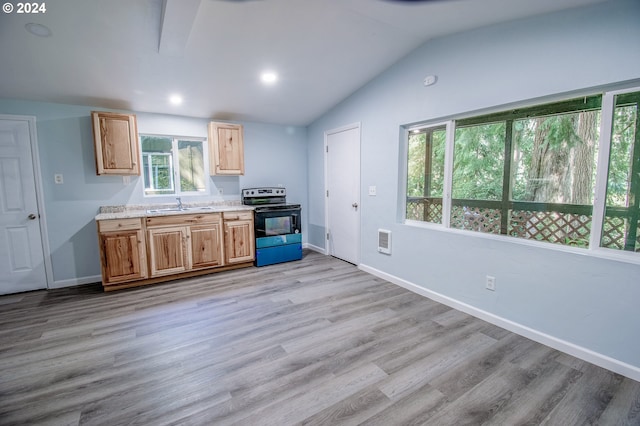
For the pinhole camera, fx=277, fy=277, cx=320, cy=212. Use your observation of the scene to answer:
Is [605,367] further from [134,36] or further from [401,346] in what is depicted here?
[134,36]

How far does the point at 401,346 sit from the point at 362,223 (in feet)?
6.63

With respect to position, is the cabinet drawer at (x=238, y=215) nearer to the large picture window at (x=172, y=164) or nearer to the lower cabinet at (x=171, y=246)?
the lower cabinet at (x=171, y=246)

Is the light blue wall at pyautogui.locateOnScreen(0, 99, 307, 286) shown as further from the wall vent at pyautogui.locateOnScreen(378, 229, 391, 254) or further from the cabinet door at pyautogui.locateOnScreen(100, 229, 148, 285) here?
the wall vent at pyautogui.locateOnScreen(378, 229, 391, 254)

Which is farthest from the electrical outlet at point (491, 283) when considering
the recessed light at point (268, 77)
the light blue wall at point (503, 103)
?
the recessed light at point (268, 77)

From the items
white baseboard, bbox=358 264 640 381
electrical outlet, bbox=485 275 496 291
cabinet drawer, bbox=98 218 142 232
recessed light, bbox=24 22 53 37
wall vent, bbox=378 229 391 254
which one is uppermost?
recessed light, bbox=24 22 53 37

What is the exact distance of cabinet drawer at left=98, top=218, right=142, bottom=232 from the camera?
321 cm

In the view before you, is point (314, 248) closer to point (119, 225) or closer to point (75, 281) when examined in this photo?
point (119, 225)

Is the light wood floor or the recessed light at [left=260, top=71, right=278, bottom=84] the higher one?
the recessed light at [left=260, top=71, right=278, bottom=84]

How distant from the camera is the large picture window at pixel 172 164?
4070 millimetres

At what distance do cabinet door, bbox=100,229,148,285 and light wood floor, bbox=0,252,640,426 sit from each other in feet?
1.15

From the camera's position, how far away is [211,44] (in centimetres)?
270

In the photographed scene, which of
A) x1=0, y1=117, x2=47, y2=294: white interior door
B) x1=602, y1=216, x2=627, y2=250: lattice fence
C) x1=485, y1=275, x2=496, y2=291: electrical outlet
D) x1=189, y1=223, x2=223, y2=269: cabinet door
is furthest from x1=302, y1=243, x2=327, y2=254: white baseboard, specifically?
x1=0, y1=117, x2=47, y2=294: white interior door

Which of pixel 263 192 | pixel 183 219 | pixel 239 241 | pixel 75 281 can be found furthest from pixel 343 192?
pixel 75 281

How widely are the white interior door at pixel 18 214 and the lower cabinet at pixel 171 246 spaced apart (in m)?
0.98
